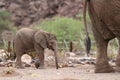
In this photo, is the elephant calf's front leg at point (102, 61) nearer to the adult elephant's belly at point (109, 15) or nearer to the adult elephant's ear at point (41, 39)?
the adult elephant's belly at point (109, 15)

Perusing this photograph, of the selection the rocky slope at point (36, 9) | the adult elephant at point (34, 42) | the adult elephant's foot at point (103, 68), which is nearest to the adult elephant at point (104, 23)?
the adult elephant's foot at point (103, 68)

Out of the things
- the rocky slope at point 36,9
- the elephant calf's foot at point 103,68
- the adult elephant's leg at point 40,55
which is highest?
the rocky slope at point 36,9

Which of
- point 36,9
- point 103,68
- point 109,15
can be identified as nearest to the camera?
point 109,15

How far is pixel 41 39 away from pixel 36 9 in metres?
49.5

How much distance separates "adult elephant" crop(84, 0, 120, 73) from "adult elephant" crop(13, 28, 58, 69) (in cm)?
243

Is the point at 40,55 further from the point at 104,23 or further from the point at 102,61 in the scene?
the point at 104,23

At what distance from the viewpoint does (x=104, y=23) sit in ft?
32.6

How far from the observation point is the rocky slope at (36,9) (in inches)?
2318

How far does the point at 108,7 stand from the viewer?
30.9ft

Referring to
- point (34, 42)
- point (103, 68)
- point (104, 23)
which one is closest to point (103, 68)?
point (103, 68)

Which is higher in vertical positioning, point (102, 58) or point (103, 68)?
point (102, 58)

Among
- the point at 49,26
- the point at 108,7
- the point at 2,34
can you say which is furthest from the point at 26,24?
the point at 108,7

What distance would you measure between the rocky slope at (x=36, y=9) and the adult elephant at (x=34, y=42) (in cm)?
4432

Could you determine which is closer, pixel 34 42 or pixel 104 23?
pixel 104 23
